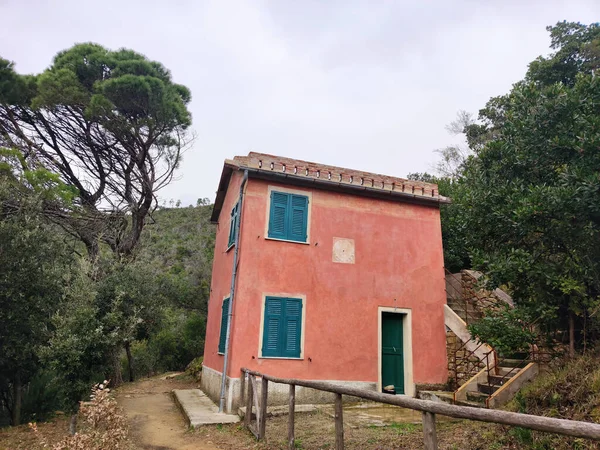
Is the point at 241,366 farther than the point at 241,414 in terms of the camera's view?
Yes

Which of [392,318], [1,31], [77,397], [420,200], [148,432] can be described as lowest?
[148,432]

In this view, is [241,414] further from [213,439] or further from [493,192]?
[493,192]

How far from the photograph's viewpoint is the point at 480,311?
37.9ft

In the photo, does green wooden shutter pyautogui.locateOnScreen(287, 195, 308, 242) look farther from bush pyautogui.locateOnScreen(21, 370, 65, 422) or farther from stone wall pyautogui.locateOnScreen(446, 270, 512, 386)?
bush pyautogui.locateOnScreen(21, 370, 65, 422)

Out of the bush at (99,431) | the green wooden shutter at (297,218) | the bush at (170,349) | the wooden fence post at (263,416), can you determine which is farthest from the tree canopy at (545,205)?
the bush at (170,349)

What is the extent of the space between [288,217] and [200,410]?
4.83m

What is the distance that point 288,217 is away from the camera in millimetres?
9828

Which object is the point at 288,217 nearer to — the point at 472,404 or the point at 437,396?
the point at 437,396

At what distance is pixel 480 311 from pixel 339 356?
489cm

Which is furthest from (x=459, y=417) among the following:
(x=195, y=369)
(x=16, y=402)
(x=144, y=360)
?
(x=144, y=360)

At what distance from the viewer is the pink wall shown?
29.9ft

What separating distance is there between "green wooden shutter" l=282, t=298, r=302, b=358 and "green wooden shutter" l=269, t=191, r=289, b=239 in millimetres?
1626

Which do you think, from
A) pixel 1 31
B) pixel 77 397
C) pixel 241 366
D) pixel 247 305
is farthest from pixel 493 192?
pixel 1 31

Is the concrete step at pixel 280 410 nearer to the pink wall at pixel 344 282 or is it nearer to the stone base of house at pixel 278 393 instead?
the stone base of house at pixel 278 393
